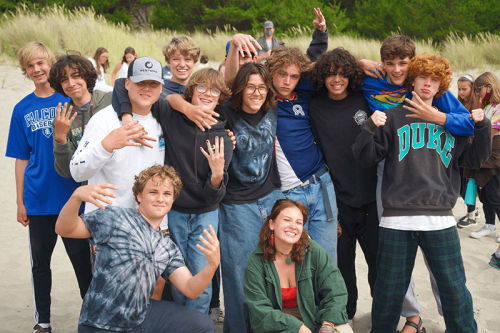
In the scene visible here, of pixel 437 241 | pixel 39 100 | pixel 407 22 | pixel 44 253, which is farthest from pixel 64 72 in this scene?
pixel 407 22

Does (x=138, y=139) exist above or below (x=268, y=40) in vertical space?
below

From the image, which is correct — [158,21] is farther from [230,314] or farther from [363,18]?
[230,314]

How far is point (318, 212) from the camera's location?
10.3 ft

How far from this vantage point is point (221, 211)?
308cm

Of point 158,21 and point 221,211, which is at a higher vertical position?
point 158,21

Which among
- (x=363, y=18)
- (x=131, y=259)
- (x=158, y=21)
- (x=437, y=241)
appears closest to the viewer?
(x=131, y=259)

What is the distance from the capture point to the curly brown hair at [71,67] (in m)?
2.90

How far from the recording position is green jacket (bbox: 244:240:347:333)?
2533mm

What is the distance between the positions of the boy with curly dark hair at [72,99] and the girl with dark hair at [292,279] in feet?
4.81

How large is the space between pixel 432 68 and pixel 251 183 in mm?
1495

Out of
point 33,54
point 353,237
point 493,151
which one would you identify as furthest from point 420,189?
point 33,54

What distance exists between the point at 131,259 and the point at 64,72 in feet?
4.76

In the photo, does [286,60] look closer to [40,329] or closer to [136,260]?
[136,260]

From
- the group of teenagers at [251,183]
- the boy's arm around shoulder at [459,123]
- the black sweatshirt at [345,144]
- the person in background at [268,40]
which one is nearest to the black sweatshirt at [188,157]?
the group of teenagers at [251,183]
